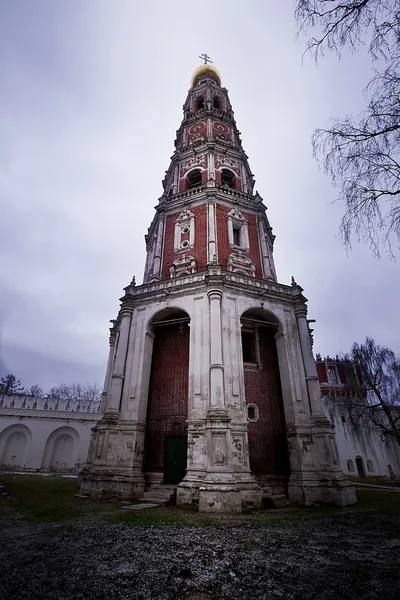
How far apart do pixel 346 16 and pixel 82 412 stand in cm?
3534

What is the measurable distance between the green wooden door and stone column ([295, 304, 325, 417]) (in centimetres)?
625

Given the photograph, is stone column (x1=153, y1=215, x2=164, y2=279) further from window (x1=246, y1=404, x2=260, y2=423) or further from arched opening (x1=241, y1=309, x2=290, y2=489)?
window (x1=246, y1=404, x2=260, y2=423)

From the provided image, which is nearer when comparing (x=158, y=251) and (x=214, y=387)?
(x=214, y=387)

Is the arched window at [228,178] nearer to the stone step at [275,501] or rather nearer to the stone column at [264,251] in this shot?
the stone column at [264,251]

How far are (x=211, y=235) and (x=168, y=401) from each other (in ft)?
32.7

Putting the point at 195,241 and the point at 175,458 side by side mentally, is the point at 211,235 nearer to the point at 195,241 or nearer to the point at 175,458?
the point at 195,241

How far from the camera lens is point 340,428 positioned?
35.6 meters

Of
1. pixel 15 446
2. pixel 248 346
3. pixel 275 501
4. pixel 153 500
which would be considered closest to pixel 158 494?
pixel 153 500

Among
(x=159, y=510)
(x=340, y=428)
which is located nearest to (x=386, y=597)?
(x=159, y=510)

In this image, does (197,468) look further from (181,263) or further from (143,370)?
(181,263)

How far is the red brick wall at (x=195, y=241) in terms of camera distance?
18516 mm

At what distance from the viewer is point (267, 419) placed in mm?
14664

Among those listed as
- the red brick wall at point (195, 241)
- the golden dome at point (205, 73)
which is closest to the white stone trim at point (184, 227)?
the red brick wall at point (195, 241)

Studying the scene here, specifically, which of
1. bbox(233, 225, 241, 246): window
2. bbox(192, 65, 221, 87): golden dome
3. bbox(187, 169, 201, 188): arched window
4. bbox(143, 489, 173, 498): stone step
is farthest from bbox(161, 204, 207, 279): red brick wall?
bbox(192, 65, 221, 87): golden dome
